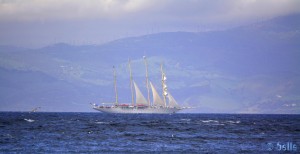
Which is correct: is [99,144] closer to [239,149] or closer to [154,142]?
[154,142]

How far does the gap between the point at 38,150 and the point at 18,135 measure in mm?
22818

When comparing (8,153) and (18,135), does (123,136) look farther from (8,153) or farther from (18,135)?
(8,153)

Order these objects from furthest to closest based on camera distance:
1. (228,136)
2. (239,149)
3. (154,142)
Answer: (228,136), (154,142), (239,149)

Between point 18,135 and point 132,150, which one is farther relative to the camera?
point 18,135

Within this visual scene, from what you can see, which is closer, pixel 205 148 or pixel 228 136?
pixel 205 148

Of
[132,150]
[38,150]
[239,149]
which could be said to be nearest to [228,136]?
[239,149]

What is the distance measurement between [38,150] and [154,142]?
18.8 meters

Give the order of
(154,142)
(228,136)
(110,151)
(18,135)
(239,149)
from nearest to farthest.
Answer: (110,151) < (239,149) < (154,142) < (18,135) < (228,136)

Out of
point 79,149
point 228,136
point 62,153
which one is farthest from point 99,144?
point 228,136

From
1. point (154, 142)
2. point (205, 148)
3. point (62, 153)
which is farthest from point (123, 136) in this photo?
point (62, 153)

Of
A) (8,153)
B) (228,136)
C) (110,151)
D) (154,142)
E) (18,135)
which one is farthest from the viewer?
(228,136)

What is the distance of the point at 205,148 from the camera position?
253 feet

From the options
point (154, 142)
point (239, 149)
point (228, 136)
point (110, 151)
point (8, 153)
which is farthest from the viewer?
point (228, 136)

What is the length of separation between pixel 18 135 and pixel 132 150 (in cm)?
2604
